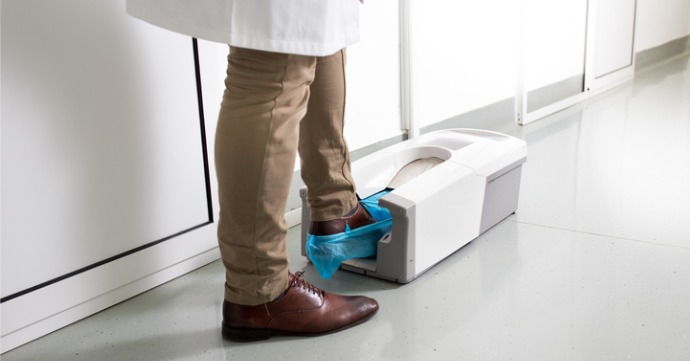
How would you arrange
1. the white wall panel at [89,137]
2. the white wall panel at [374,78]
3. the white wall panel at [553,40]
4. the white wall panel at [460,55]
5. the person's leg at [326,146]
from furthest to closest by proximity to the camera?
the white wall panel at [553,40]
the white wall panel at [460,55]
the white wall panel at [374,78]
the person's leg at [326,146]
the white wall panel at [89,137]

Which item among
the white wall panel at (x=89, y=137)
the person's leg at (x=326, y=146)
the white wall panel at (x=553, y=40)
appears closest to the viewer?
the white wall panel at (x=89, y=137)

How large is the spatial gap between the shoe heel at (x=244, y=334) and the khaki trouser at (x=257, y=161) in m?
0.06

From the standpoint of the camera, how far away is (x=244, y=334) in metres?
1.23

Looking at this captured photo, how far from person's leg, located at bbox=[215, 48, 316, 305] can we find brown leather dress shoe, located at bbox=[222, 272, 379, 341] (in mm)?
54

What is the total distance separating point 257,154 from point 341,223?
38 centimetres

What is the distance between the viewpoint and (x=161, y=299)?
1427 millimetres

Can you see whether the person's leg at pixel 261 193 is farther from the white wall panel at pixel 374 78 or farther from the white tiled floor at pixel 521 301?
the white wall panel at pixel 374 78

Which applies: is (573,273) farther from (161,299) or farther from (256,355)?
(161,299)

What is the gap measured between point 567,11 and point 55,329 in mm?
2441

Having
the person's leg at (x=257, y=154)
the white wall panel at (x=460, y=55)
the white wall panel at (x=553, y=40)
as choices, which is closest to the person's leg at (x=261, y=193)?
the person's leg at (x=257, y=154)

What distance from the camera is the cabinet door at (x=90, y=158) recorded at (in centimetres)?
120

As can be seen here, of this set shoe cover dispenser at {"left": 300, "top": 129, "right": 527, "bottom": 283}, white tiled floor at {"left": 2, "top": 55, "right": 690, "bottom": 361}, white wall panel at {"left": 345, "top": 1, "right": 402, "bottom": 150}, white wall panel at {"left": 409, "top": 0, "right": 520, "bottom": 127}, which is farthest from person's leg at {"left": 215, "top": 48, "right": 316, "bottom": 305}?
white wall panel at {"left": 409, "top": 0, "right": 520, "bottom": 127}

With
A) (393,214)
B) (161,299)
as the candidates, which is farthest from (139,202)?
(393,214)

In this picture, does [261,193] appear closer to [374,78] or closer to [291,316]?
[291,316]
